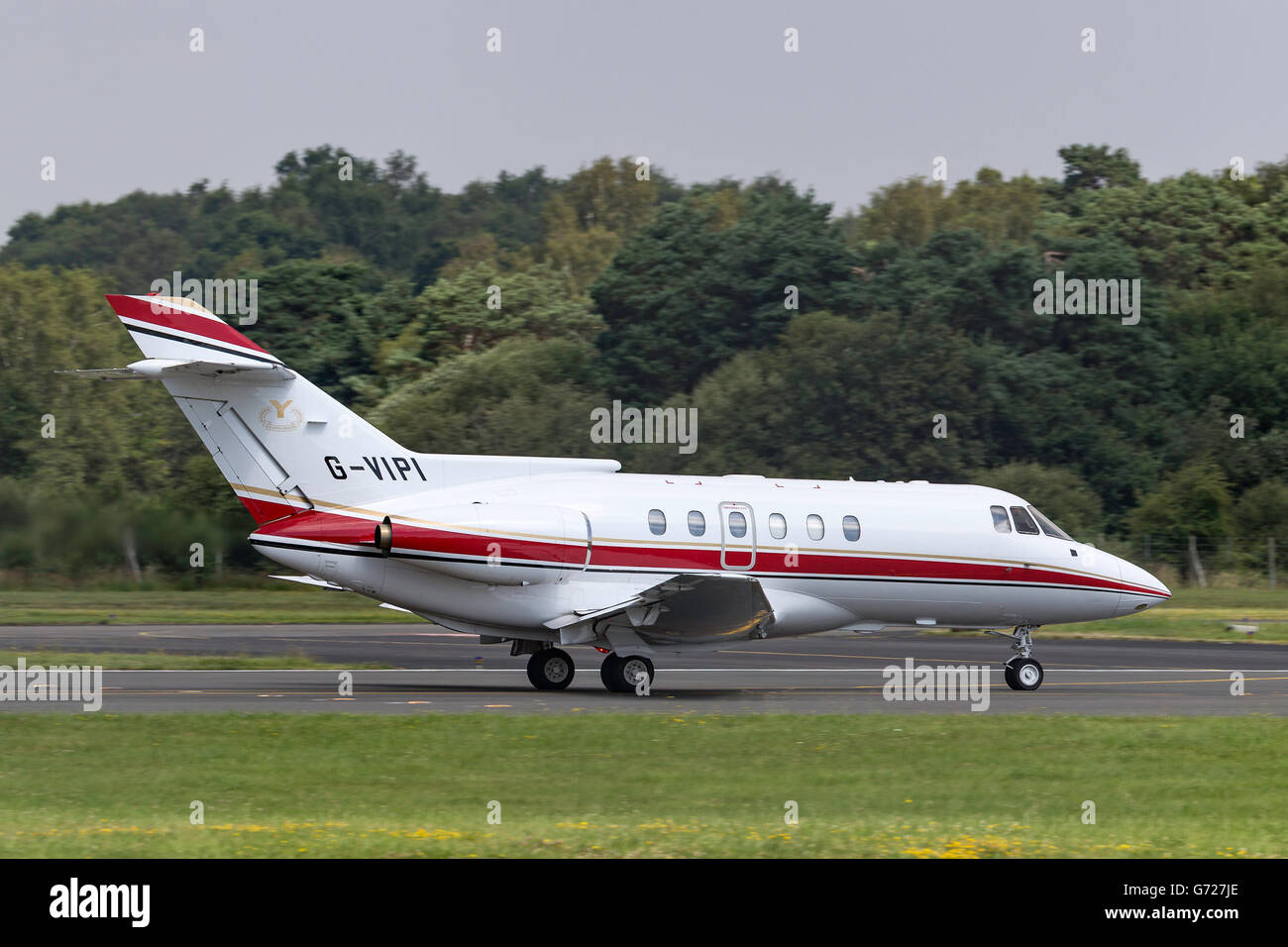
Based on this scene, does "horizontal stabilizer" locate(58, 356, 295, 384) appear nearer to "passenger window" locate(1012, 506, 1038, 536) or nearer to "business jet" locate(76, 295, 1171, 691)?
"business jet" locate(76, 295, 1171, 691)

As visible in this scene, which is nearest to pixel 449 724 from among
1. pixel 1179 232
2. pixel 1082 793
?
pixel 1082 793

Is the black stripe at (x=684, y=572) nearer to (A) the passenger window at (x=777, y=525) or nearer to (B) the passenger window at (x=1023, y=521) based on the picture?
(A) the passenger window at (x=777, y=525)

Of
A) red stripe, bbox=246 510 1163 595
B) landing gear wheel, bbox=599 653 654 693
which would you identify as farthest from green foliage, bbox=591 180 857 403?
landing gear wheel, bbox=599 653 654 693

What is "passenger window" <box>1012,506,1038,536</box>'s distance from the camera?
2620 centimetres

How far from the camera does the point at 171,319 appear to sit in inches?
859

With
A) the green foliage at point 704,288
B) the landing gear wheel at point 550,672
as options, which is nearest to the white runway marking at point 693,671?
the landing gear wheel at point 550,672

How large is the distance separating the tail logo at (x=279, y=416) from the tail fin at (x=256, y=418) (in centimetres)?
1

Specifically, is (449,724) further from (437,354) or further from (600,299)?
(600,299)

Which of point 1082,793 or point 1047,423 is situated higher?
point 1047,423

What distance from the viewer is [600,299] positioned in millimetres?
65688

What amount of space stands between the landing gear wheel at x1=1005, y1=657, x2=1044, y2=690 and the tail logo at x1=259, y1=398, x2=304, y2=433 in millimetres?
11601

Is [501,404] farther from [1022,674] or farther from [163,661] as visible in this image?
[1022,674]

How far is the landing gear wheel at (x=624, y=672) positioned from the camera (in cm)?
2327

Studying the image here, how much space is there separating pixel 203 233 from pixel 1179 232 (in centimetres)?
7511
